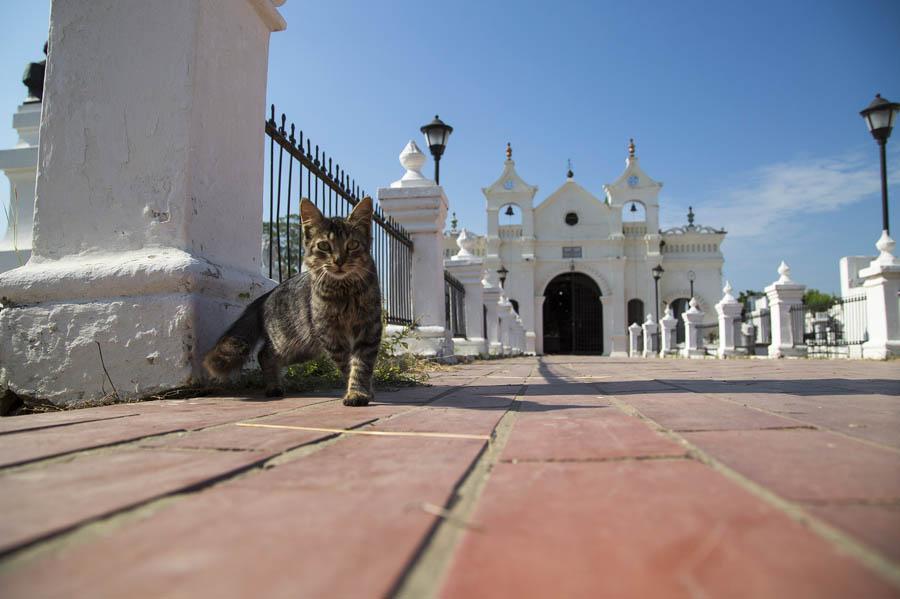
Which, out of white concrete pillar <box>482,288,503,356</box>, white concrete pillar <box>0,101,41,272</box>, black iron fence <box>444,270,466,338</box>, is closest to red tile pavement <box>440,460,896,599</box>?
white concrete pillar <box>0,101,41,272</box>

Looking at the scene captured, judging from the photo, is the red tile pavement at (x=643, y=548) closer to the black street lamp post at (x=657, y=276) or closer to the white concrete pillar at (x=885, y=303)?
the white concrete pillar at (x=885, y=303)

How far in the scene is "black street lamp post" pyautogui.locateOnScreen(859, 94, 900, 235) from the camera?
32.1ft

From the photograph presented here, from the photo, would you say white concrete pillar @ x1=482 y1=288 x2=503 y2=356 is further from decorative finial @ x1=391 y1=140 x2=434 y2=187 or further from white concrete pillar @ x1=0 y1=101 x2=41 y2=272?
white concrete pillar @ x1=0 y1=101 x2=41 y2=272

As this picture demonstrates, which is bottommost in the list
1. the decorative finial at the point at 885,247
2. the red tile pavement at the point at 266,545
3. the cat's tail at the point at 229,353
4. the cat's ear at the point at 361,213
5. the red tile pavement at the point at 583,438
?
the red tile pavement at the point at 266,545

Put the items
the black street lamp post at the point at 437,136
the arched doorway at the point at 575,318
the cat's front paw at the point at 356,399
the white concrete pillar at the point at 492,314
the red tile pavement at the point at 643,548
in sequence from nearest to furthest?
the red tile pavement at the point at 643,548 < the cat's front paw at the point at 356,399 < the black street lamp post at the point at 437,136 < the white concrete pillar at the point at 492,314 < the arched doorway at the point at 575,318

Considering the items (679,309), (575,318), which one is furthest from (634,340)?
(679,309)

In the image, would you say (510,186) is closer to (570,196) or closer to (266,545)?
(570,196)

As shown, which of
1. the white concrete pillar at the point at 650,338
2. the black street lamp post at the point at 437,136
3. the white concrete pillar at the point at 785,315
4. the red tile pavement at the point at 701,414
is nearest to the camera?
the red tile pavement at the point at 701,414

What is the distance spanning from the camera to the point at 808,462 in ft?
3.64

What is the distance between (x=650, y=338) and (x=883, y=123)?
15.3 m

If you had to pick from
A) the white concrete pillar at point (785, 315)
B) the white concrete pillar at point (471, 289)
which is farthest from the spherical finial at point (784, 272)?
the white concrete pillar at point (471, 289)

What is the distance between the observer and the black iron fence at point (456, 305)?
28.6ft

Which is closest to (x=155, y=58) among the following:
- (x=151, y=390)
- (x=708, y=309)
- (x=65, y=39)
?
(x=65, y=39)

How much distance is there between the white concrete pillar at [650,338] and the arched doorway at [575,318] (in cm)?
485
